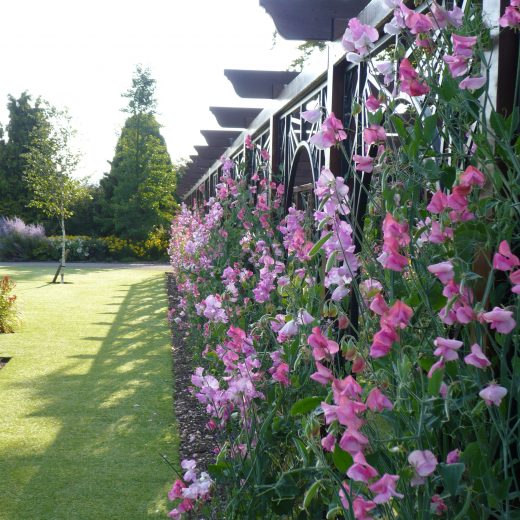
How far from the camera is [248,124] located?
653 cm

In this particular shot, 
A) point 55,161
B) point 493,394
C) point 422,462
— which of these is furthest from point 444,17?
point 55,161

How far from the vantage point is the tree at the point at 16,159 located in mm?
28500

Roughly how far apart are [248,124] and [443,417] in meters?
5.47

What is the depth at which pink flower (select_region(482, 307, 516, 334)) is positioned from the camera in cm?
104

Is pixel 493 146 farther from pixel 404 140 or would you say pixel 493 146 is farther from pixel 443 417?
pixel 443 417

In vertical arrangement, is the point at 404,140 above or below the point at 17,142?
below

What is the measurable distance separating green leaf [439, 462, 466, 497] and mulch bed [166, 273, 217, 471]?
271 cm

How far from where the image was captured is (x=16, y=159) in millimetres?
29344

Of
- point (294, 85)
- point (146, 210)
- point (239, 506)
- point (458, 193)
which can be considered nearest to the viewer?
point (458, 193)

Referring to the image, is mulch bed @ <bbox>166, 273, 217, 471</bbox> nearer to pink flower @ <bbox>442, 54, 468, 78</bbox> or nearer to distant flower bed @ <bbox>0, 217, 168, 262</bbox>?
pink flower @ <bbox>442, 54, 468, 78</bbox>

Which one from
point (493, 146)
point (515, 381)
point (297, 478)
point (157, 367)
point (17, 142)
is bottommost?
point (157, 367)

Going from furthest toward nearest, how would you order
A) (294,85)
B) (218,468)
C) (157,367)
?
(157,367) < (294,85) < (218,468)

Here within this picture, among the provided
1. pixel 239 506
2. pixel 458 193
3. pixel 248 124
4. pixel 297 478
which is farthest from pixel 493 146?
pixel 248 124

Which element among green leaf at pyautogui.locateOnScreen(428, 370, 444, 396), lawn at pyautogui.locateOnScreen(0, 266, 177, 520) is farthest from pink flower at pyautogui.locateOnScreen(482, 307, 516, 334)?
lawn at pyautogui.locateOnScreen(0, 266, 177, 520)
